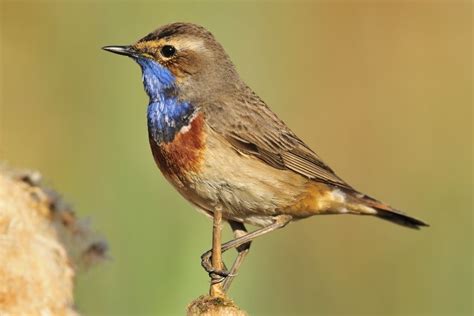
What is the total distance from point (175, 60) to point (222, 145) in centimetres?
52

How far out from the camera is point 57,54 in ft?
21.3

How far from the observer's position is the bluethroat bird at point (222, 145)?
506 cm

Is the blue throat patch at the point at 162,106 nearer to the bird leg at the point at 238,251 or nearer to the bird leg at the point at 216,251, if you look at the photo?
the bird leg at the point at 238,251

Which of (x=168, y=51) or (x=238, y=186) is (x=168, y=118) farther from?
(x=238, y=186)

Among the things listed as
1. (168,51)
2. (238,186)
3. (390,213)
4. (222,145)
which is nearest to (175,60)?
(168,51)

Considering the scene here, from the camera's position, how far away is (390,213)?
579cm

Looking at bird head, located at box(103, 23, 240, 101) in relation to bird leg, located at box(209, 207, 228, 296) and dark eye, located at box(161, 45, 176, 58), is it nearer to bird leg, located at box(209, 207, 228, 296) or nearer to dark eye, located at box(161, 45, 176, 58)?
dark eye, located at box(161, 45, 176, 58)

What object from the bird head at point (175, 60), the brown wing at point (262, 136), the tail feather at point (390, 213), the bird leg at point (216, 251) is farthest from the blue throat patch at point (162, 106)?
the tail feather at point (390, 213)

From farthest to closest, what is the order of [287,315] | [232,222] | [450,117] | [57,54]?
[450,117]
[57,54]
[287,315]
[232,222]

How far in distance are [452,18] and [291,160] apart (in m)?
3.26

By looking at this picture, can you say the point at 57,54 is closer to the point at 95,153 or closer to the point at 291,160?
the point at 95,153

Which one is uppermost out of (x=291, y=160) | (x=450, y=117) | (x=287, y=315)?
(x=450, y=117)

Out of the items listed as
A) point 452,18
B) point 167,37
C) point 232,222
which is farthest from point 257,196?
point 452,18

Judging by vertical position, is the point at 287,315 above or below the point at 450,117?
below
